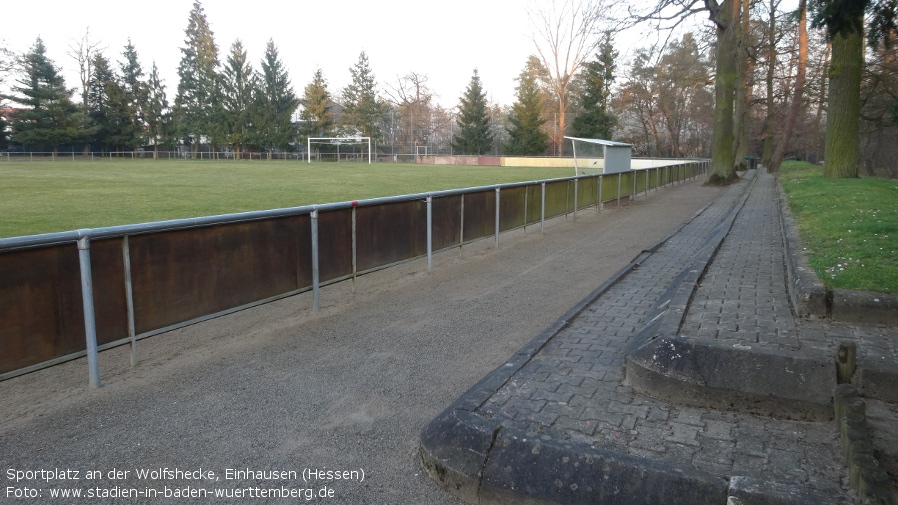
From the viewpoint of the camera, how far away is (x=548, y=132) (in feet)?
279

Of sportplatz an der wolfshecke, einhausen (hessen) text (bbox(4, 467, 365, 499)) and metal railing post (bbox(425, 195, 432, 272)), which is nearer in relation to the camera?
sportplatz an der wolfshecke, einhausen (hessen) text (bbox(4, 467, 365, 499))

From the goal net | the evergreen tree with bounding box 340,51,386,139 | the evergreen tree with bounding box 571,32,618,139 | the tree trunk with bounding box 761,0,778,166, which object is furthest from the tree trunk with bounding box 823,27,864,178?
the evergreen tree with bounding box 340,51,386,139

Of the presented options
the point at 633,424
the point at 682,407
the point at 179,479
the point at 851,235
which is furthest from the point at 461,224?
the point at 179,479

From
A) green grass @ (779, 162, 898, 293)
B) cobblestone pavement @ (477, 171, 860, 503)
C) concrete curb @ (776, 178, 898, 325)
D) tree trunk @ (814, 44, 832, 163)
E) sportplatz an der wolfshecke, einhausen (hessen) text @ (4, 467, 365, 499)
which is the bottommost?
sportplatz an der wolfshecke, einhausen (hessen) text @ (4, 467, 365, 499)

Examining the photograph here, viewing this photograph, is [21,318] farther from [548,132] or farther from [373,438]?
[548,132]

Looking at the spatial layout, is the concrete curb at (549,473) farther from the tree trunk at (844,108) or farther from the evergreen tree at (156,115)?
the evergreen tree at (156,115)

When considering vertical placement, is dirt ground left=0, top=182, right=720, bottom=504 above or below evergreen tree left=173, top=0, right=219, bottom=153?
below

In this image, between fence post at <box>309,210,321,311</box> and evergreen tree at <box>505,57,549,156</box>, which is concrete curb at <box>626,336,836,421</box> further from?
evergreen tree at <box>505,57,549,156</box>

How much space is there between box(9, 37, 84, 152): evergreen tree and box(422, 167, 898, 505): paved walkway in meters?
74.5

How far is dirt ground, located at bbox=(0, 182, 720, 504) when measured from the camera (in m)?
3.76

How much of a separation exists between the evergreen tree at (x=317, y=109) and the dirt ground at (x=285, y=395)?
79734 mm

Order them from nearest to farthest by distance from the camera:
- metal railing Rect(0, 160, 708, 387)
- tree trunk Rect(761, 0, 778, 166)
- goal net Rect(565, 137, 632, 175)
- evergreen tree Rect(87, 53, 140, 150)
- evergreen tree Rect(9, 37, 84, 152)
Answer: metal railing Rect(0, 160, 708, 387) < goal net Rect(565, 137, 632, 175) < tree trunk Rect(761, 0, 778, 166) < evergreen tree Rect(9, 37, 84, 152) < evergreen tree Rect(87, 53, 140, 150)

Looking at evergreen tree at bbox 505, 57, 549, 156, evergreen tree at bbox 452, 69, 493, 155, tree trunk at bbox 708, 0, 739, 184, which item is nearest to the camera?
tree trunk at bbox 708, 0, 739, 184

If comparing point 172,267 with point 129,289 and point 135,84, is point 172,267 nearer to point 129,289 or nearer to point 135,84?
point 129,289
